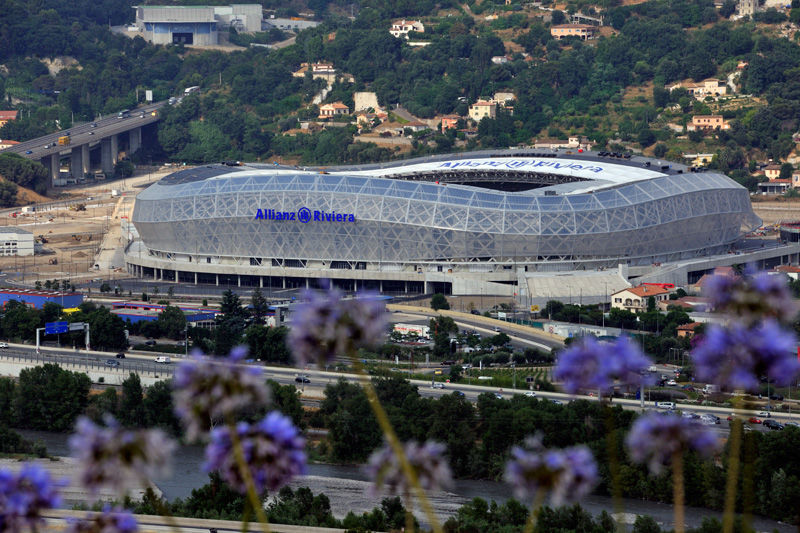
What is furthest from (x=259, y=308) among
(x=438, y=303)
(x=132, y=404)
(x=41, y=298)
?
(x=132, y=404)

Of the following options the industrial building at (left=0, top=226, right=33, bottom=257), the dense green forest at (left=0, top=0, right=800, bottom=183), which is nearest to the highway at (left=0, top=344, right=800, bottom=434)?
the industrial building at (left=0, top=226, right=33, bottom=257)

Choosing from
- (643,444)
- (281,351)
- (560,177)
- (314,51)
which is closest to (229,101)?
(314,51)

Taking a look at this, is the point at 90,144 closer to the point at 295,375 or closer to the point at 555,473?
the point at 295,375

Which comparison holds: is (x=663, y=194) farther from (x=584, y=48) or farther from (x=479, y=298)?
(x=584, y=48)

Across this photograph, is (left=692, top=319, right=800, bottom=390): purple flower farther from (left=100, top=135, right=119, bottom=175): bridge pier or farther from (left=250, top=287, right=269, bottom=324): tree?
(left=100, top=135, right=119, bottom=175): bridge pier

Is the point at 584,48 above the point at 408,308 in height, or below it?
above

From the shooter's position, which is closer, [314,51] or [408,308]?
[408,308]
